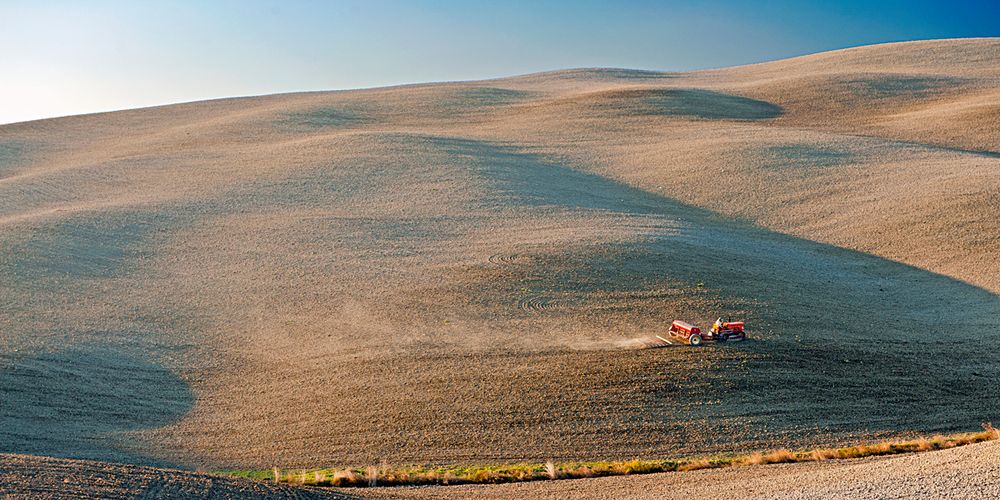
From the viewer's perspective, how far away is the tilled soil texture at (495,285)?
771 inches

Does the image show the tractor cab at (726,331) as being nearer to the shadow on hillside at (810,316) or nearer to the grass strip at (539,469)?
the shadow on hillside at (810,316)

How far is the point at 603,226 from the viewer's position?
35.1m

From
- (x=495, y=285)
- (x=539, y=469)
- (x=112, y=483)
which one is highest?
(x=495, y=285)

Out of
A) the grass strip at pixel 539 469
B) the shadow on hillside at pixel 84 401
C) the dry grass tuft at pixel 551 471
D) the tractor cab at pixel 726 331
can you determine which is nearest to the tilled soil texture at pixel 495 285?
the shadow on hillside at pixel 84 401

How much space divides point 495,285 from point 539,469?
37.8 ft

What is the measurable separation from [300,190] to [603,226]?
14.3 meters

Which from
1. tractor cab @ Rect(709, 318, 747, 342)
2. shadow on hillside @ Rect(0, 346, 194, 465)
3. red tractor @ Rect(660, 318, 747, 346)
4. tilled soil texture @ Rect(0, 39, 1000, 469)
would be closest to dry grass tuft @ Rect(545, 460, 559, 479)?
tilled soil texture @ Rect(0, 39, 1000, 469)

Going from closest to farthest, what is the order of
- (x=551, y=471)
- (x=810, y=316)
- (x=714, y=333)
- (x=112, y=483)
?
(x=112, y=483) < (x=551, y=471) < (x=714, y=333) < (x=810, y=316)

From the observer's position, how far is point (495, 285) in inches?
1109

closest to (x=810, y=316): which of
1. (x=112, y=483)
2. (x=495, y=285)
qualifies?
(x=495, y=285)

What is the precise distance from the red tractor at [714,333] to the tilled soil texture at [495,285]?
15.3 inches

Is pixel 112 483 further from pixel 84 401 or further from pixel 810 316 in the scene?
pixel 810 316

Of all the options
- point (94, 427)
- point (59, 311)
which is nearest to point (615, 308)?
point (94, 427)

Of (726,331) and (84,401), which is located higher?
(726,331)
